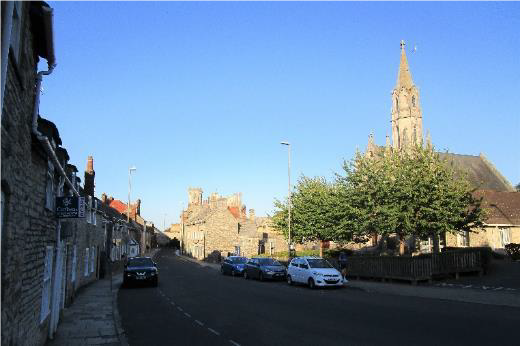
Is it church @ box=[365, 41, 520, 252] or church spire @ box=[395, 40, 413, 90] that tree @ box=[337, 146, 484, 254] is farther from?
church spire @ box=[395, 40, 413, 90]

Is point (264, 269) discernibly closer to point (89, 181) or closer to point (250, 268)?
point (250, 268)

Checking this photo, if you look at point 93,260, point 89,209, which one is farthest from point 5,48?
point 93,260

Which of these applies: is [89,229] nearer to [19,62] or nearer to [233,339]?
[233,339]

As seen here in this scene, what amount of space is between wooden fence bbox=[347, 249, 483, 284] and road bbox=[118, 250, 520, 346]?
5552 millimetres

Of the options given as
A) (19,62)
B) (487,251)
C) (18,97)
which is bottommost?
(487,251)

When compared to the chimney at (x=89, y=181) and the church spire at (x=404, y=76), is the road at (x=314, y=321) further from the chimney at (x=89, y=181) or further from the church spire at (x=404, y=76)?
the church spire at (x=404, y=76)

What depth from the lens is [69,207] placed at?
1131cm

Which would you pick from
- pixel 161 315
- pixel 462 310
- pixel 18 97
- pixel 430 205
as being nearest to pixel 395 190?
pixel 430 205

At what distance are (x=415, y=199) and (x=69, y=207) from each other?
21.7 meters

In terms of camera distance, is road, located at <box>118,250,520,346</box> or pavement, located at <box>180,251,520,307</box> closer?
road, located at <box>118,250,520,346</box>

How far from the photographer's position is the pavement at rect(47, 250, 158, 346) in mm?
10758

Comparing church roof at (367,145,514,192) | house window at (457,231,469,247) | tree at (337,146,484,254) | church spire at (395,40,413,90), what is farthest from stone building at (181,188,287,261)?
tree at (337,146,484,254)

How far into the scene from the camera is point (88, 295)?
2067 centimetres

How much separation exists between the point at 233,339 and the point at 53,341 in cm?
421
